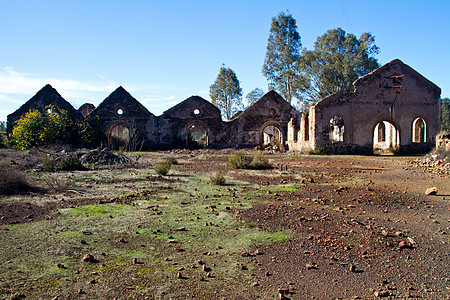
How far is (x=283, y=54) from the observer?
4016cm

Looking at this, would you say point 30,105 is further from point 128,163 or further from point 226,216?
point 226,216

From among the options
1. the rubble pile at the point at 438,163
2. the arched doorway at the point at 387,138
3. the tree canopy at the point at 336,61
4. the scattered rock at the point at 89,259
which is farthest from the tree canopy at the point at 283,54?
the scattered rock at the point at 89,259

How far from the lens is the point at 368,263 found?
384cm

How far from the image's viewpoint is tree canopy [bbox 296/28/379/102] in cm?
3672

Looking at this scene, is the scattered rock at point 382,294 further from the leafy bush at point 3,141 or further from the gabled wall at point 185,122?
the leafy bush at point 3,141

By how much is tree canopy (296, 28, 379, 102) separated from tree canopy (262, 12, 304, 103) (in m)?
1.53

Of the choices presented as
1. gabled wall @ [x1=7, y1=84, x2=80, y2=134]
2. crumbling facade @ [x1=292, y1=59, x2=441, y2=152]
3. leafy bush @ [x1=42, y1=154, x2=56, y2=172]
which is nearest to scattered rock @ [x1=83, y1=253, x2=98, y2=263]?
leafy bush @ [x1=42, y1=154, x2=56, y2=172]

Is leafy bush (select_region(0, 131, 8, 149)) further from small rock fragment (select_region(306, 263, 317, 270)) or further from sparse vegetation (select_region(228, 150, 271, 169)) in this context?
small rock fragment (select_region(306, 263, 317, 270))

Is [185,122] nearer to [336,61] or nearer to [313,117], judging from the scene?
[313,117]

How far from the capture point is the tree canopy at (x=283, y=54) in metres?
40.0

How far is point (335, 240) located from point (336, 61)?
36066 millimetres

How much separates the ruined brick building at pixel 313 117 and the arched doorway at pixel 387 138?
0.07 meters

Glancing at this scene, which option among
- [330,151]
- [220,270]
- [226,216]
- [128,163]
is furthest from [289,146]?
[220,270]

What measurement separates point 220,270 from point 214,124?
2746 cm
